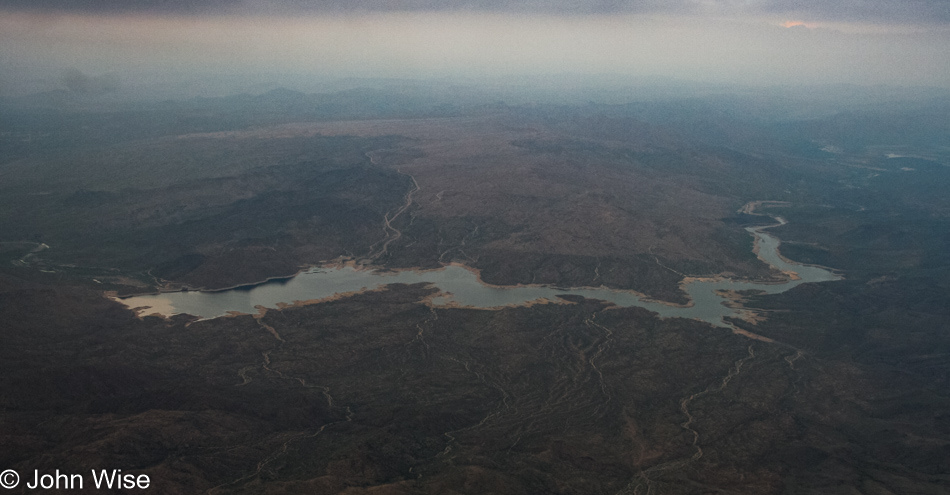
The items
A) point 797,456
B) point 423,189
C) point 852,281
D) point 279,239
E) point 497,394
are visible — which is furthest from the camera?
point 423,189

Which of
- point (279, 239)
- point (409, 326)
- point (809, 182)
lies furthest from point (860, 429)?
point (809, 182)

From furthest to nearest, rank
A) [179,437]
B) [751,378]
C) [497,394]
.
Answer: [751,378], [497,394], [179,437]

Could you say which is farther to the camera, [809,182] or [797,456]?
[809,182]

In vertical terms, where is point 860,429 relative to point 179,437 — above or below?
below

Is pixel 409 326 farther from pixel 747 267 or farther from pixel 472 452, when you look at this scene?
pixel 747 267

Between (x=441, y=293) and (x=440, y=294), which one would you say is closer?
(x=440, y=294)
